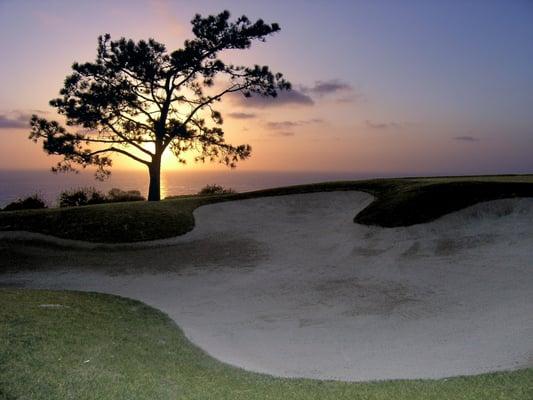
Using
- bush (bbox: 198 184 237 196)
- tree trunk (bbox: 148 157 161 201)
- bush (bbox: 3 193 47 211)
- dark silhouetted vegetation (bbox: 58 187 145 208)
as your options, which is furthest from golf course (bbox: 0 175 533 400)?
bush (bbox: 198 184 237 196)

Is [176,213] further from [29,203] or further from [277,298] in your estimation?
[29,203]

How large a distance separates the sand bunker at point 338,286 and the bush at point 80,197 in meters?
10.9

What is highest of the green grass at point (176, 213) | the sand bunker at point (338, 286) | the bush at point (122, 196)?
the bush at point (122, 196)

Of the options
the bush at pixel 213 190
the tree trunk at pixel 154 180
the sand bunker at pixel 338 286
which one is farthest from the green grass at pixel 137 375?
the bush at pixel 213 190

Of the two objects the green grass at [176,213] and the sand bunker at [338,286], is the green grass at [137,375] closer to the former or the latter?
the sand bunker at [338,286]

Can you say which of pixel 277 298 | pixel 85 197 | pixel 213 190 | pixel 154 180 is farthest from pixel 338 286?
pixel 213 190

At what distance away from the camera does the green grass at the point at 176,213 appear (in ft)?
50.8

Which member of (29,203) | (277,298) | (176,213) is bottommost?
(277,298)

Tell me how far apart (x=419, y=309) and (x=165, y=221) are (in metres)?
11.2

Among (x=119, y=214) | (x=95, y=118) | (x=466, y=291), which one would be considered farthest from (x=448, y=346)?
(x=95, y=118)

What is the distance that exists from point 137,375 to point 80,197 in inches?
904

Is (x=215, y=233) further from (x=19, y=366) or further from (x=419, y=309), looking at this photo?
(x=19, y=366)

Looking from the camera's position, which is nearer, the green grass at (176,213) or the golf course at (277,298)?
the golf course at (277,298)

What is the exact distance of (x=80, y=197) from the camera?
88.5ft
